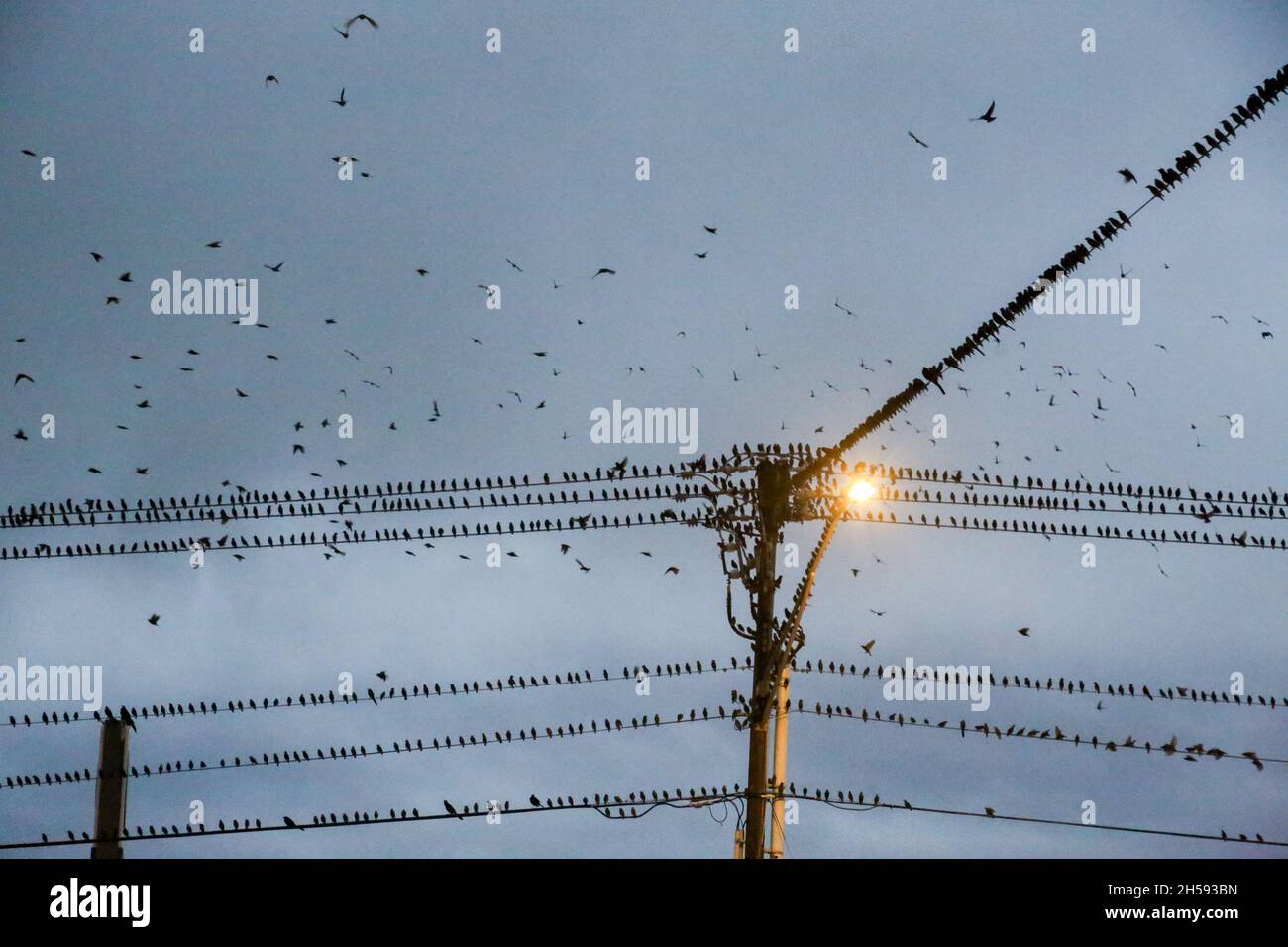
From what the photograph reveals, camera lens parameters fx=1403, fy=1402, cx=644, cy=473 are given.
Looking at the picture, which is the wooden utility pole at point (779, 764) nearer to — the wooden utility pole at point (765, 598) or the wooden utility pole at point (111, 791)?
the wooden utility pole at point (765, 598)

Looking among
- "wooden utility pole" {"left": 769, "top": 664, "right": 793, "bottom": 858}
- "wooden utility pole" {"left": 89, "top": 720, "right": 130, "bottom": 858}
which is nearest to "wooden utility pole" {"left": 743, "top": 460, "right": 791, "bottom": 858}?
"wooden utility pole" {"left": 769, "top": 664, "right": 793, "bottom": 858}

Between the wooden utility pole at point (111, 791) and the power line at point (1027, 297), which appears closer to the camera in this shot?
the power line at point (1027, 297)

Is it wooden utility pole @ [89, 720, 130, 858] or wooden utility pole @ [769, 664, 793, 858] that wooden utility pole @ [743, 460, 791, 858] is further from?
wooden utility pole @ [89, 720, 130, 858]

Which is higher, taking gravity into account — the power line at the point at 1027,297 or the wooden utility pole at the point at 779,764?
the power line at the point at 1027,297

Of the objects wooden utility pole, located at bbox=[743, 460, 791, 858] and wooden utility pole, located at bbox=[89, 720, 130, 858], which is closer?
wooden utility pole, located at bbox=[743, 460, 791, 858]

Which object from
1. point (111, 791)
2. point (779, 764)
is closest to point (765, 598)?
point (779, 764)

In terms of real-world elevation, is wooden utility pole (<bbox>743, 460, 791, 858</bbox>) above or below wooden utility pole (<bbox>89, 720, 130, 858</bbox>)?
above

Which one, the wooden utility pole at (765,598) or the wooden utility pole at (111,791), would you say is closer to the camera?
the wooden utility pole at (765,598)

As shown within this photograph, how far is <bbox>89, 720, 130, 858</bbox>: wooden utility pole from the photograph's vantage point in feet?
71.5

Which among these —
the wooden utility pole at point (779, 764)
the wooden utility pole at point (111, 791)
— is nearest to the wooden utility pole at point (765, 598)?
the wooden utility pole at point (779, 764)

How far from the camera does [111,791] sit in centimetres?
2206

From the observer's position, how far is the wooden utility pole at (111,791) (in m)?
21.8
